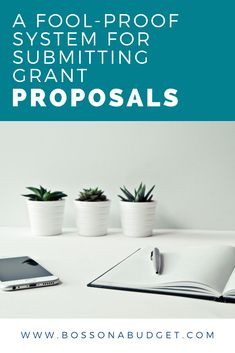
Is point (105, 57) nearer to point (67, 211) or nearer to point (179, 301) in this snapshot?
point (67, 211)

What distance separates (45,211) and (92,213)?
140mm

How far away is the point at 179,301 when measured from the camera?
0.88 metres

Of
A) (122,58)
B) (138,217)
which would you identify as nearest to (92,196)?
(138,217)

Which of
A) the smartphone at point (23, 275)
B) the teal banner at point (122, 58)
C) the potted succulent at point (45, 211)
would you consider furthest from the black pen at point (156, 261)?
the teal banner at point (122, 58)

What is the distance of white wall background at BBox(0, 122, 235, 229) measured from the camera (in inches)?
60.9

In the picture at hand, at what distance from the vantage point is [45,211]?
56.8 inches

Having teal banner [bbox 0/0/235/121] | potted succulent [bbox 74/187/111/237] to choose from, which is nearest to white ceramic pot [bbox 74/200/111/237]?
potted succulent [bbox 74/187/111/237]

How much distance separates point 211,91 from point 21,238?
746 millimetres

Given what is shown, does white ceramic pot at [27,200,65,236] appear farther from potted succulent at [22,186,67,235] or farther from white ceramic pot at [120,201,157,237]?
white ceramic pot at [120,201,157,237]

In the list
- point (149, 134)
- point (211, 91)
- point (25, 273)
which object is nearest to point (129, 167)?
point (149, 134)

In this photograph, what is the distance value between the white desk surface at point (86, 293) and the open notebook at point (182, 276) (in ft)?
0.06

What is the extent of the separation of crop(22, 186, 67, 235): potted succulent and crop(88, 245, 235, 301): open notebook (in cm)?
42

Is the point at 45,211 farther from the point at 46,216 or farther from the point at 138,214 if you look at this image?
the point at 138,214
